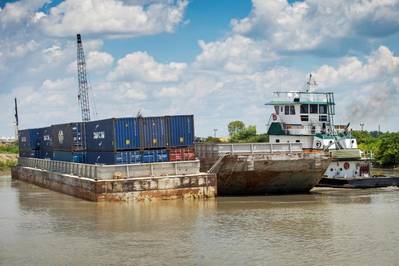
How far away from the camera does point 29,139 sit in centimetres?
5822

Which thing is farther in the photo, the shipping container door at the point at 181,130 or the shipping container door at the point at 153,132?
the shipping container door at the point at 181,130

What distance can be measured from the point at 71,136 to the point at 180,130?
1024 centimetres

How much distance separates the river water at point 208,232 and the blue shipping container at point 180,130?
3.93m

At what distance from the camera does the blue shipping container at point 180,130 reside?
113 ft

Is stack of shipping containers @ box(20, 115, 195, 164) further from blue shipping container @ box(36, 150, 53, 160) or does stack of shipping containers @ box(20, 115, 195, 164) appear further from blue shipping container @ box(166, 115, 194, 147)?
blue shipping container @ box(36, 150, 53, 160)

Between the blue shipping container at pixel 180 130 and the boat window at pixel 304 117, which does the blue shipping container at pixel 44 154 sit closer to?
the blue shipping container at pixel 180 130

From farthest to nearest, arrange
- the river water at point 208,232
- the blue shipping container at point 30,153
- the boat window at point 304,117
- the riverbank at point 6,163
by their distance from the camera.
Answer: the riverbank at point 6,163
the blue shipping container at point 30,153
the boat window at point 304,117
the river water at point 208,232

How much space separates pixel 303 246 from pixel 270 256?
187 cm

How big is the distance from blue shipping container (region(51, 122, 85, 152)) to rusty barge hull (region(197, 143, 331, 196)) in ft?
30.0

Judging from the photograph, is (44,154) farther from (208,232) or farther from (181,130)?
(208,232)

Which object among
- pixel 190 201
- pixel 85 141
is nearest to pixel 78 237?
pixel 190 201

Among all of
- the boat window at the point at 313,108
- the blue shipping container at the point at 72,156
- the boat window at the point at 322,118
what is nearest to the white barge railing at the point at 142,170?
the blue shipping container at the point at 72,156

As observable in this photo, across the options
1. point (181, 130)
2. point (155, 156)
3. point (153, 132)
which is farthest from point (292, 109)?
point (155, 156)

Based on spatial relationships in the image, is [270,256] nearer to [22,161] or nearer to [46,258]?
[46,258]
